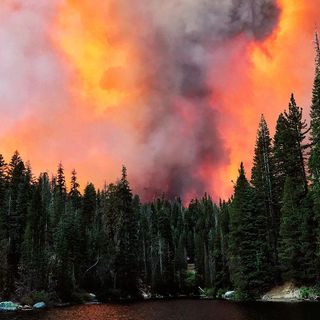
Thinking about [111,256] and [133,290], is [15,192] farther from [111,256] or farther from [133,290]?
[133,290]

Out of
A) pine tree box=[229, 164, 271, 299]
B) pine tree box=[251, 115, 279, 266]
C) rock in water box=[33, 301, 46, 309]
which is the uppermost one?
pine tree box=[251, 115, 279, 266]

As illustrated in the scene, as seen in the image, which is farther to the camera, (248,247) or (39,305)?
(248,247)

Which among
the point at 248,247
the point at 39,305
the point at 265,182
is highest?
the point at 265,182

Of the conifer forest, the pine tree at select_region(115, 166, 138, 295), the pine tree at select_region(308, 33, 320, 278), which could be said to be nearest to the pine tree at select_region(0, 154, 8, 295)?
the conifer forest

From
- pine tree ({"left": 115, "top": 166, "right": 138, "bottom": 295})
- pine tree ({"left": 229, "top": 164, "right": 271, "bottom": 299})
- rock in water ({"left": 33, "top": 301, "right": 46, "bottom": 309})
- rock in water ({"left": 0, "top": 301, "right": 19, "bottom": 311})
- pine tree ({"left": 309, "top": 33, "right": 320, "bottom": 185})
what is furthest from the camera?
pine tree ({"left": 115, "top": 166, "right": 138, "bottom": 295})

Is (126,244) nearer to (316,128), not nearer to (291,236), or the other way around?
(291,236)

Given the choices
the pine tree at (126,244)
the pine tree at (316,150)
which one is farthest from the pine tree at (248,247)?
the pine tree at (126,244)

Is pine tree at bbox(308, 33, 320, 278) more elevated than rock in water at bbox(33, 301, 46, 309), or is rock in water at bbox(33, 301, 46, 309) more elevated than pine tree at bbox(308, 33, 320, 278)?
pine tree at bbox(308, 33, 320, 278)

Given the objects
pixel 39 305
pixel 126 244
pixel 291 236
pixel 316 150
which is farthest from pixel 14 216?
pixel 316 150

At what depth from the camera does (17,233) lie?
87.9 m

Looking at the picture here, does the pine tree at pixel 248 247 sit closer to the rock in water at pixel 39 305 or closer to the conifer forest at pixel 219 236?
the conifer forest at pixel 219 236

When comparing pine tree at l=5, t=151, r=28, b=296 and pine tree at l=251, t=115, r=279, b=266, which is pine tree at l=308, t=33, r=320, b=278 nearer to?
pine tree at l=251, t=115, r=279, b=266

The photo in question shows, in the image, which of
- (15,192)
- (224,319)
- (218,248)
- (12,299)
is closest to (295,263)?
(224,319)

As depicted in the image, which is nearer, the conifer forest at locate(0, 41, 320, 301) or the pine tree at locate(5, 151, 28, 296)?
the conifer forest at locate(0, 41, 320, 301)
